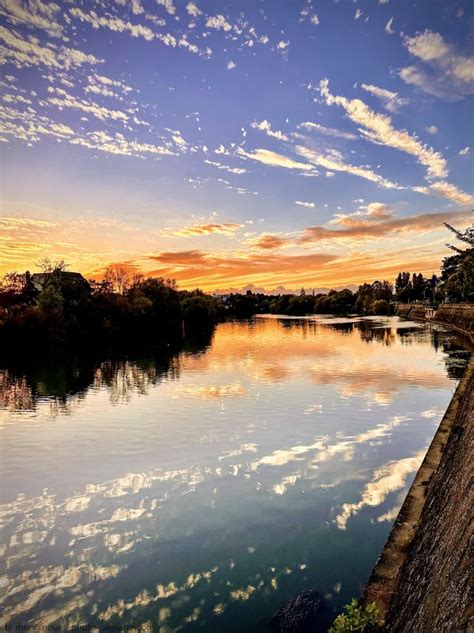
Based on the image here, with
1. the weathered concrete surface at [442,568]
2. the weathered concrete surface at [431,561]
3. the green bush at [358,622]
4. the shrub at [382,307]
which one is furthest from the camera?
the shrub at [382,307]

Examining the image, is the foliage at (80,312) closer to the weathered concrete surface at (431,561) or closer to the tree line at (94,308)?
the tree line at (94,308)

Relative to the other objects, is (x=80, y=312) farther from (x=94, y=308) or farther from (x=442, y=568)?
(x=442, y=568)

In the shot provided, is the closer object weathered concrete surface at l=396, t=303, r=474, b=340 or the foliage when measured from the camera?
the foliage

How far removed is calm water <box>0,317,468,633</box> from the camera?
8.33 meters

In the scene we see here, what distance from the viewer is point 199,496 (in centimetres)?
1252

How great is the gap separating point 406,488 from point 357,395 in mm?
12855

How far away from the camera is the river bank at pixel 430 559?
5.01m

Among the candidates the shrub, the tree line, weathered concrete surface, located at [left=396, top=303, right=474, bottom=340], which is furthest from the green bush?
the shrub

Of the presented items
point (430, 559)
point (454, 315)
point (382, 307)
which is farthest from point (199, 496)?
point (382, 307)

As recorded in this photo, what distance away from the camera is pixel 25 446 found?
58.0 ft

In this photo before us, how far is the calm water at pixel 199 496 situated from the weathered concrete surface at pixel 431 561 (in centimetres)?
119

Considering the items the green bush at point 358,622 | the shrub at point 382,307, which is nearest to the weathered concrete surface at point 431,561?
the green bush at point 358,622

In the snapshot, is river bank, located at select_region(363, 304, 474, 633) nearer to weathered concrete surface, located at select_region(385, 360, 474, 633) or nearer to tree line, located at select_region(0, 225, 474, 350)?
weathered concrete surface, located at select_region(385, 360, 474, 633)

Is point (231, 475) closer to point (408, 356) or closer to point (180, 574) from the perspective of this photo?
point (180, 574)
